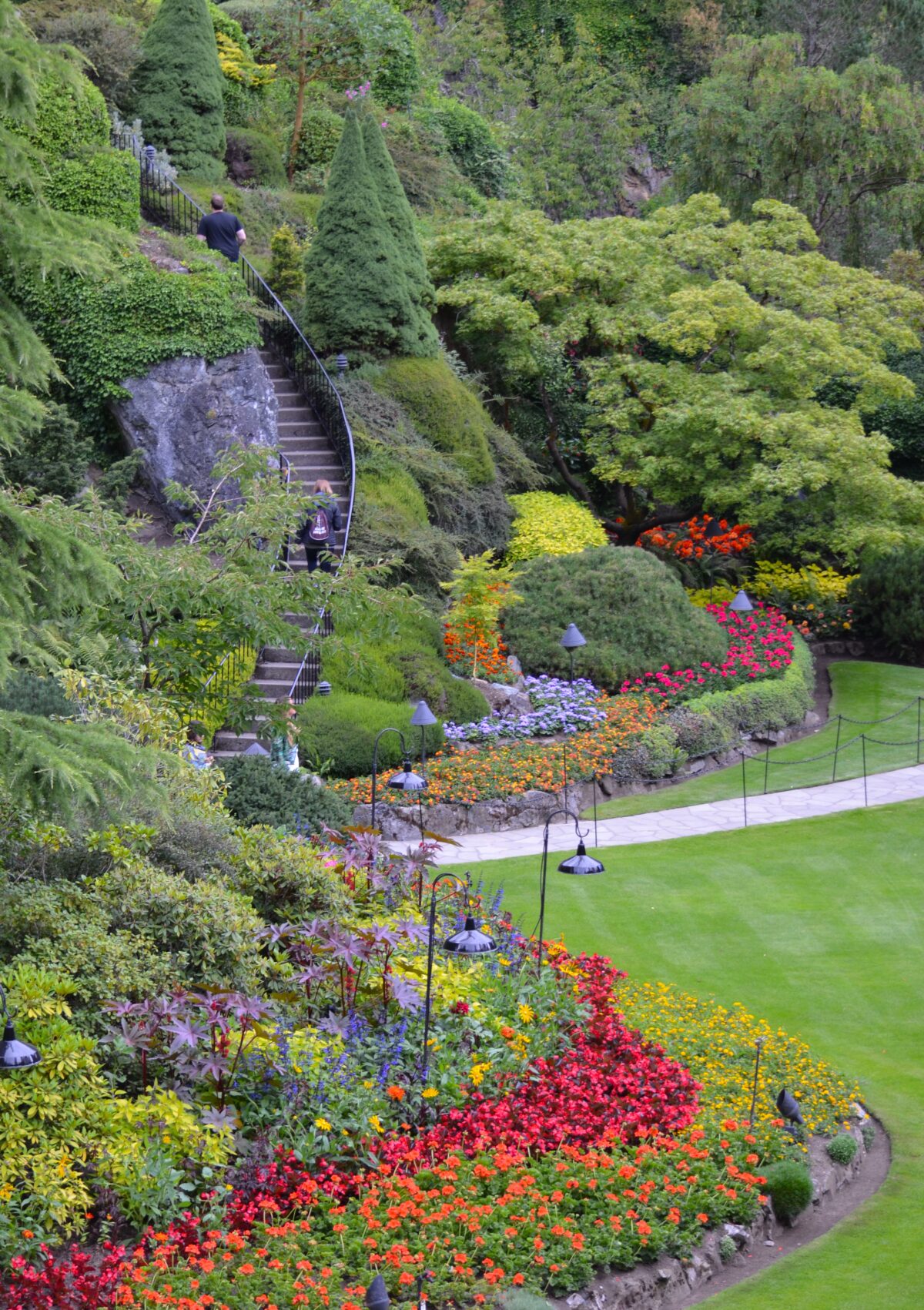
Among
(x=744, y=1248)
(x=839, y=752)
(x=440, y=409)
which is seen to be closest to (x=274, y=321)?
(x=440, y=409)

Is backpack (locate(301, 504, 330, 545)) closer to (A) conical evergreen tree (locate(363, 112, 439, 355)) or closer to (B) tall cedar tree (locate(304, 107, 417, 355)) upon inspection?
(B) tall cedar tree (locate(304, 107, 417, 355))

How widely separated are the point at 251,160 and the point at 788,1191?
23.2 meters

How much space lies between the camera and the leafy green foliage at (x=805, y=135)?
27.1 m

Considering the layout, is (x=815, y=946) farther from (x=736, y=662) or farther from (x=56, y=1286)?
(x=736, y=662)

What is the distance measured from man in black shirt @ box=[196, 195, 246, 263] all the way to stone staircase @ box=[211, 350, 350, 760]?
1.86 metres

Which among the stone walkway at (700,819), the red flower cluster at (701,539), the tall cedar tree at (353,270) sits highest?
the tall cedar tree at (353,270)

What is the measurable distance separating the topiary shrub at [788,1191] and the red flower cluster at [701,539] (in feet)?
52.1

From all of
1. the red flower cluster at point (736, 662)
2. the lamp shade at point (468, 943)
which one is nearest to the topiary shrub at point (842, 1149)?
the lamp shade at point (468, 943)

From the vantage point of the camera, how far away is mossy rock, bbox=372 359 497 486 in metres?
21.8

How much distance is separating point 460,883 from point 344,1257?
5.41 m

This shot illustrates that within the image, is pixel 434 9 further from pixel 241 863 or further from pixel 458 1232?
pixel 458 1232

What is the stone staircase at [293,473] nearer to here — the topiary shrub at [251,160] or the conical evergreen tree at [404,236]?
the conical evergreen tree at [404,236]

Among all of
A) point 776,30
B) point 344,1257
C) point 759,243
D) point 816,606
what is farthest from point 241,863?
point 776,30

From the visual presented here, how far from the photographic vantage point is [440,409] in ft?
72.2
